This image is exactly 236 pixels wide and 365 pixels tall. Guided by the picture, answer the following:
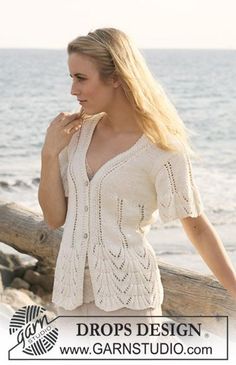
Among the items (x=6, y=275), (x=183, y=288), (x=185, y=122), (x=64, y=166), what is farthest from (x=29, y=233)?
(x=185, y=122)

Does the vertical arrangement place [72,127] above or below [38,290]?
above

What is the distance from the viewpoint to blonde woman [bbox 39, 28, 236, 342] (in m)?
2.79

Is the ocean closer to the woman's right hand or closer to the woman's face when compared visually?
the woman's right hand

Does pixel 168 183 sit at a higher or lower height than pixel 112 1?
lower

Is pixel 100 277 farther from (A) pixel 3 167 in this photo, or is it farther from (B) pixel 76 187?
(A) pixel 3 167

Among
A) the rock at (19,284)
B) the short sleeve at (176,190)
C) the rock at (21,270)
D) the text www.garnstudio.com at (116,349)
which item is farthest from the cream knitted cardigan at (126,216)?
the rock at (21,270)

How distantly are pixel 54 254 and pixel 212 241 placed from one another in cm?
190

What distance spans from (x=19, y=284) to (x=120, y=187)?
4874 millimetres

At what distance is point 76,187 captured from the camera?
9.46 feet

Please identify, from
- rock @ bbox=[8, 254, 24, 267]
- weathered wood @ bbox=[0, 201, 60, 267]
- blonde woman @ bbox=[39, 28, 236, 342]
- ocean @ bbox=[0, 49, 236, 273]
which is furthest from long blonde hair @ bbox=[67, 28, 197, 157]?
rock @ bbox=[8, 254, 24, 267]

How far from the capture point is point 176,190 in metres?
2.84

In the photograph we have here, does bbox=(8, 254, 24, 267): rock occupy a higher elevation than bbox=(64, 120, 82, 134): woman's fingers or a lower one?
lower

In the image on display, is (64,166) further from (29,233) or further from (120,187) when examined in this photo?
(29,233)

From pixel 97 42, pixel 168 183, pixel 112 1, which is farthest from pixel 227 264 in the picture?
pixel 112 1
